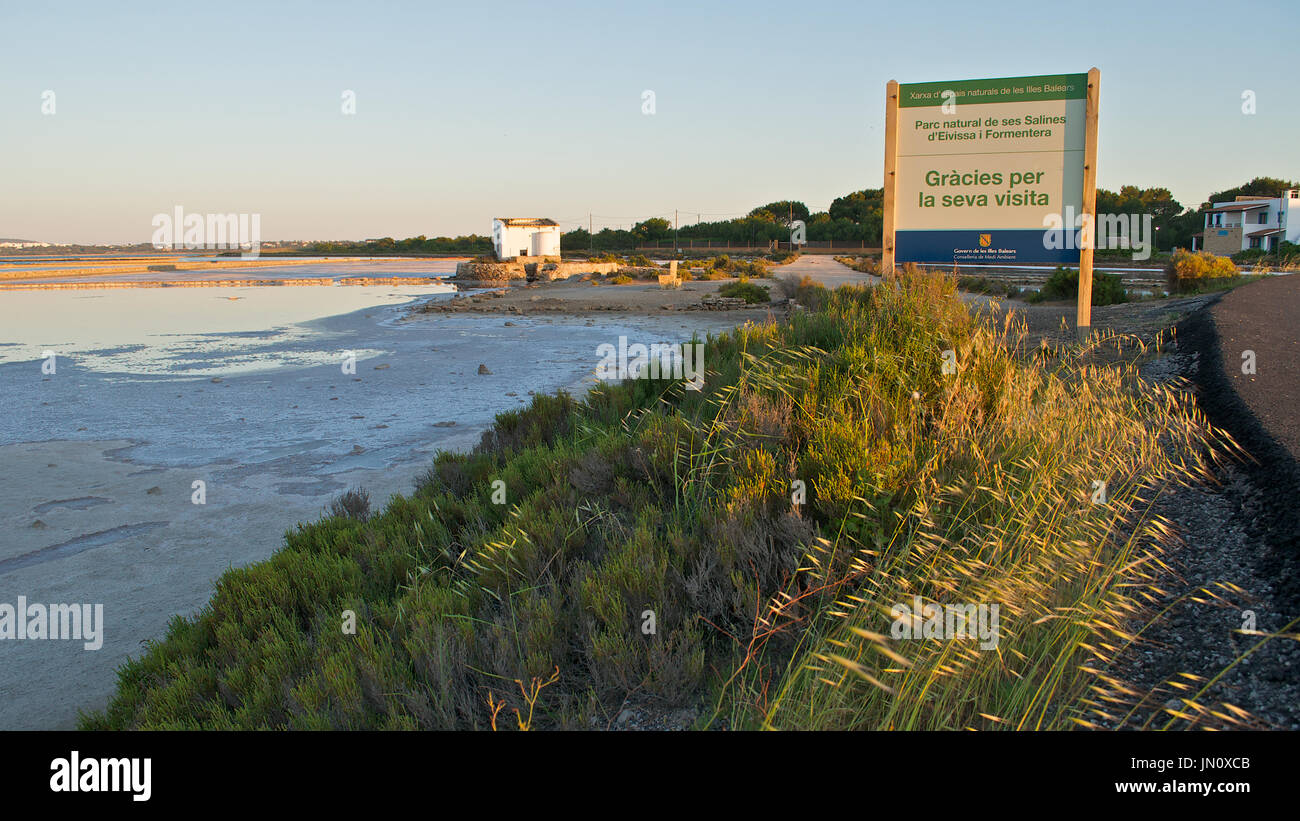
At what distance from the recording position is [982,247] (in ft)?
28.3

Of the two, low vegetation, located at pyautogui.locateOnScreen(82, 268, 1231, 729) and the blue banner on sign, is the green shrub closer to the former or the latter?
the blue banner on sign

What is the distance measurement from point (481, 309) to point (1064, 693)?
23431 mm

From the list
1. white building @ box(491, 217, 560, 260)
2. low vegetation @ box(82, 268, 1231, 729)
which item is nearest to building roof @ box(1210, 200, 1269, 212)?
white building @ box(491, 217, 560, 260)

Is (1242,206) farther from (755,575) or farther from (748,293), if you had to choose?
(755,575)

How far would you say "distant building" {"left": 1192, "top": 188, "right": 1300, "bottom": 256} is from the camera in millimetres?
54406

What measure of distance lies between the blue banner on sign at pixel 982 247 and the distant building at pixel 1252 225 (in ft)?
185

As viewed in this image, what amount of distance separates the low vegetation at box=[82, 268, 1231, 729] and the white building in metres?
53.2


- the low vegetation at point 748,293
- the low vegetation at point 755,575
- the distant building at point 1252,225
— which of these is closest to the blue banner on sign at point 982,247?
the low vegetation at point 755,575

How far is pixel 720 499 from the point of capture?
3.67m

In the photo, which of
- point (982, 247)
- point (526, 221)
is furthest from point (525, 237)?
point (982, 247)

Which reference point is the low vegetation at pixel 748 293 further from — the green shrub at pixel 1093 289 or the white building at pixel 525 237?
the white building at pixel 525 237

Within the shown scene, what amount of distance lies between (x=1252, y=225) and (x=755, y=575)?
73.8 meters
